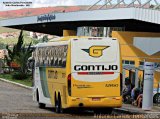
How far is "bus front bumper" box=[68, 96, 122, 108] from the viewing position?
2064 cm

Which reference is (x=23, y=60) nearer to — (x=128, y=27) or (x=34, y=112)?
(x=128, y=27)

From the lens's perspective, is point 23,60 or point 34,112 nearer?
point 34,112

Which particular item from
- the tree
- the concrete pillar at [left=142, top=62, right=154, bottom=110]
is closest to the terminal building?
the concrete pillar at [left=142, top=62, right=154, bottom=110]

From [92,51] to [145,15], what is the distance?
19354mm

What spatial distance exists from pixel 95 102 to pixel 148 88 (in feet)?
11.2

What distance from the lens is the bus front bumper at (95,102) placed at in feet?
67.7

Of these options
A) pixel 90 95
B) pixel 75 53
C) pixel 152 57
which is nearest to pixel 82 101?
pixel 90 95

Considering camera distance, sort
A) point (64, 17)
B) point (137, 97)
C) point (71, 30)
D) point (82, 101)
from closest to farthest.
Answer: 1. point (82, 101)
2. point (137, 97)
3. point (64, 17)
4. point (71, 30)

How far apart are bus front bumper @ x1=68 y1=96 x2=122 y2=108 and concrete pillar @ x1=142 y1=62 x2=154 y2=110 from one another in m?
2.68

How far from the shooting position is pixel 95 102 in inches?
821

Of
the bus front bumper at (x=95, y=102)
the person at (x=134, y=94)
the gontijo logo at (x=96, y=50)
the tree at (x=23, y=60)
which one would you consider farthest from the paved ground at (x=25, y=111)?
the tree at (x=23, y=60)

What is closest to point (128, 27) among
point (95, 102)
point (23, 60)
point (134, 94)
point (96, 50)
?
point (23, 60)

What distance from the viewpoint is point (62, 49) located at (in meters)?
21.9

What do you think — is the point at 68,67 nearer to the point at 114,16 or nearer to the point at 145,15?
the point at 145,15
